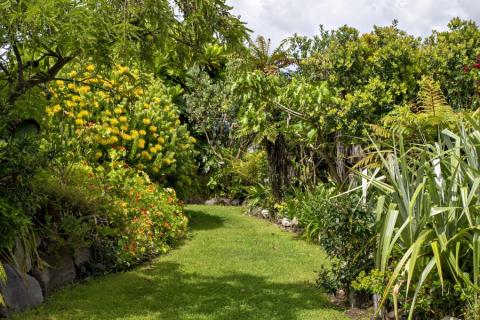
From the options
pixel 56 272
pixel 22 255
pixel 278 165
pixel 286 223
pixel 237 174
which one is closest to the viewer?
pixel 22 255

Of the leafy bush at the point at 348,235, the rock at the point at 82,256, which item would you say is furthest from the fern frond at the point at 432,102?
the rock at the point at 82,256

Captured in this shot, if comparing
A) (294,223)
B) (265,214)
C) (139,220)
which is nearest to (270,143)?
(265,214)

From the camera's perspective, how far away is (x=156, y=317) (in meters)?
5.60

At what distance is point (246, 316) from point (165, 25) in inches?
111

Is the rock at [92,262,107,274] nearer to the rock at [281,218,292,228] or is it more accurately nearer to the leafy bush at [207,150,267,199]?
the rock at [281,218,292,228]

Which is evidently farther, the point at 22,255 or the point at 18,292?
the point at 22,255

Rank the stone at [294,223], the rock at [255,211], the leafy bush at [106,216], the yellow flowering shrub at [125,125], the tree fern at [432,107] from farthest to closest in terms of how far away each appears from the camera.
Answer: the rock at [255,211], the stone at [294,223], the yellow flowering shrub at [125,125], the tree fern at [432,107], the leafy bush at [106,216]

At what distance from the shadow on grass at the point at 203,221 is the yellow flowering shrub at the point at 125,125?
0.82 metres

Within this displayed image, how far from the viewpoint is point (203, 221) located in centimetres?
1184

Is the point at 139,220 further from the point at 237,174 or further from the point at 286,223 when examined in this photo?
the point at 237,174

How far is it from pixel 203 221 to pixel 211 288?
17.0 ft

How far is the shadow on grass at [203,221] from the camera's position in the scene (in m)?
11.1

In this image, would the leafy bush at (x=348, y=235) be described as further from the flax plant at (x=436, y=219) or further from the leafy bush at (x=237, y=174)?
the leafy bush at (x=237, y=174)

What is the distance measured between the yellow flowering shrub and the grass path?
6.68 ft
